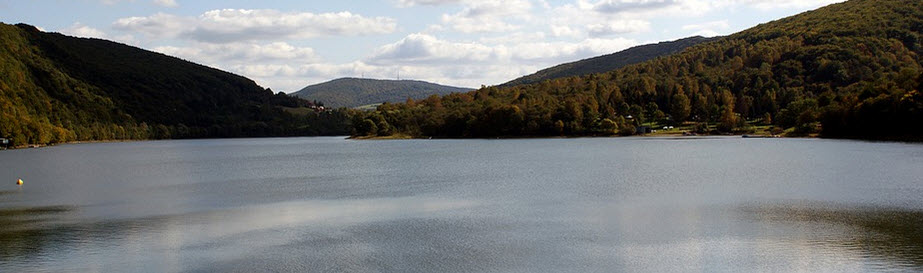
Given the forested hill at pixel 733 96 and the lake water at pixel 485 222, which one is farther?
the forested hill at pixel 733 96

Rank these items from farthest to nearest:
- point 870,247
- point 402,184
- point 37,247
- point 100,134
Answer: point 100,134, point 402,184, point 37,247, point 870,247

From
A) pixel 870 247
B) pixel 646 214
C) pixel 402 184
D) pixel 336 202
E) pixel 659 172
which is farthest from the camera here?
pixel 659 172

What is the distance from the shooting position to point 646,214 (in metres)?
31.7

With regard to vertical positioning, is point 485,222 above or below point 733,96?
below

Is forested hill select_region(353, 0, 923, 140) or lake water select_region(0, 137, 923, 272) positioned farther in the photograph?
forested hill select_region(353, 0, 923, 140)

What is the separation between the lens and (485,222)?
30359mm

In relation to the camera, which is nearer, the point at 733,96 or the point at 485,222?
the point at 485,222

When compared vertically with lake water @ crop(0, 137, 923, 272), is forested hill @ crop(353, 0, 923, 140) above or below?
above

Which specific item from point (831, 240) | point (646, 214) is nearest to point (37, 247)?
point (646, 214)

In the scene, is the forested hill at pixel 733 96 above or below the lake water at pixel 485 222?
above

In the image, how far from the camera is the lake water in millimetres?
22359

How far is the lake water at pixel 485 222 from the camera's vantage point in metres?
22.4

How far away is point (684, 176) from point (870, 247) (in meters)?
27.4

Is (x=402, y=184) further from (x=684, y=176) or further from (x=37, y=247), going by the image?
(x=37, y=247)
